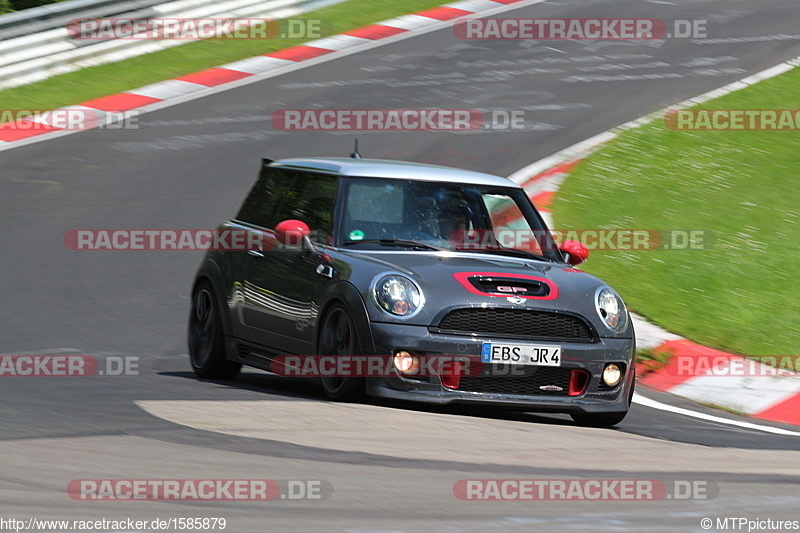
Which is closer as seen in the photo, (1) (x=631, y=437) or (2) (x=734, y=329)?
(1) (x=631, y=437)

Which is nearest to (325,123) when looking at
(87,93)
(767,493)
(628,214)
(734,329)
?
A: (87,93)

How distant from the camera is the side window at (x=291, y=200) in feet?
28.9

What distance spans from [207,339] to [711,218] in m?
6.32

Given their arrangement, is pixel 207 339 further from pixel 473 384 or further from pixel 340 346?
pixel 473 384

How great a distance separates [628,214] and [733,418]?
5255 millimetres

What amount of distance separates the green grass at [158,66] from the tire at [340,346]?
11564 mm

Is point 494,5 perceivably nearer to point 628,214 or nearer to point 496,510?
point 628,214

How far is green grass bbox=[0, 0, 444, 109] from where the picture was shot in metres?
19.3

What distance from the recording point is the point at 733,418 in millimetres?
9062

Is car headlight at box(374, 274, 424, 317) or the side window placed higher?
the side window

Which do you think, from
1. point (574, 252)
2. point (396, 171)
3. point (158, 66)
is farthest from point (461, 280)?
point (158, 66)

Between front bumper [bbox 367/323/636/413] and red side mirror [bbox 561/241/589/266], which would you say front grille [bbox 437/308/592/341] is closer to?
front bumper [bbox 367/323/636/413]

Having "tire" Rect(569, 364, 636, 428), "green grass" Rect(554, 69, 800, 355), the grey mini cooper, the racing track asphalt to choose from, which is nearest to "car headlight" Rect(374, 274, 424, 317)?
the grey mini cooper

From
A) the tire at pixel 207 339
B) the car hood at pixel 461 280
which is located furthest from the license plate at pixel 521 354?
the tire at pixel 207 339
